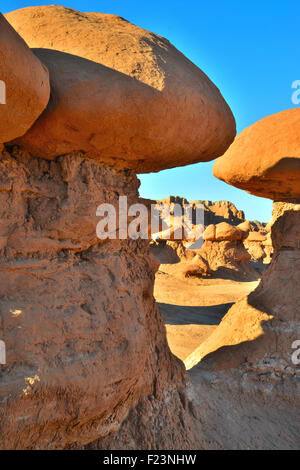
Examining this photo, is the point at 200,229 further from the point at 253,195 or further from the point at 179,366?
the point at 179,366

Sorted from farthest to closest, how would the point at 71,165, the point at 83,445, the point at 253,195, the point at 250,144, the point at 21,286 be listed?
the point at 253,195, the point at 250,144, the point at 71,165, the point at 83,445, the point at 21,286

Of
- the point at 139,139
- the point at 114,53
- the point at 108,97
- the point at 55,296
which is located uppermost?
the point at 114,53

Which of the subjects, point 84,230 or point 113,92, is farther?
point 84,230

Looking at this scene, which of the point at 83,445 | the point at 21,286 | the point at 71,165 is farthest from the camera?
the point at 71,165

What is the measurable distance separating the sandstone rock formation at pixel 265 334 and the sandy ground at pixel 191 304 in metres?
1.49

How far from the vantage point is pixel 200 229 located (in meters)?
14.2

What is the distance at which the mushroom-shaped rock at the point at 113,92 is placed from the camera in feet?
5.92

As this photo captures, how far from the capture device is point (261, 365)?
3.40m

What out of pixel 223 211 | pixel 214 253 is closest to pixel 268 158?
pixel 214 253

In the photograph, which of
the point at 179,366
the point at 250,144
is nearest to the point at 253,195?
the point at 250,144

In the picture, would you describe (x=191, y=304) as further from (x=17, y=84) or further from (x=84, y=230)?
(x=17, y=84)

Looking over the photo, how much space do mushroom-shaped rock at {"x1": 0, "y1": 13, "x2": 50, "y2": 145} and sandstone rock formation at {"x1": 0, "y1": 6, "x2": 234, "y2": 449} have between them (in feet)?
0.73

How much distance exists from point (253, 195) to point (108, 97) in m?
2.96

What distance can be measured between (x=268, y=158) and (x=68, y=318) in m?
2.72
